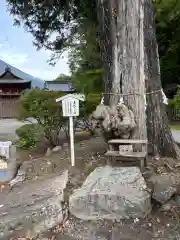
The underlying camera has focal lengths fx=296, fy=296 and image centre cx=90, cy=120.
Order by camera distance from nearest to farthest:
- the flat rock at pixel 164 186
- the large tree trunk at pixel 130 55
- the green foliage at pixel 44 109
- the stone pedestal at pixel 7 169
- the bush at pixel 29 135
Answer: the flat rock at pixel 164 186
the large tree trunk at pixel 130 55
the stone pedestal at pixel 7 169
the green foliage at pixel 44 109
the bush at pixel 29 135

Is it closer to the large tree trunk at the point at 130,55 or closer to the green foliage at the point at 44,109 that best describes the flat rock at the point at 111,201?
the large tree trunk at the point at 130,55

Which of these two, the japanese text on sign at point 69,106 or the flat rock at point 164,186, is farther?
the japanese text on sign at point 69,106

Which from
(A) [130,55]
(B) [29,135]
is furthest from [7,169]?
(A) [130,55]

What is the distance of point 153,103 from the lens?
473 cm

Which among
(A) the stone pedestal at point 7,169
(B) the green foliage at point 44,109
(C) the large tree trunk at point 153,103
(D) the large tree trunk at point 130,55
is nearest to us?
(D) the large tree trunk at point 130,55

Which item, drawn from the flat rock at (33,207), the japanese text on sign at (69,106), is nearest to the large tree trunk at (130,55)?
the japanese text on sign at (69,106)

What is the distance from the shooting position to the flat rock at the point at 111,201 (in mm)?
3275

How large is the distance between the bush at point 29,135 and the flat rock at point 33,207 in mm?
2622

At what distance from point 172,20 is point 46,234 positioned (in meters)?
12.4

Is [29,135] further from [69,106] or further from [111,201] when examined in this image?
[111,201]

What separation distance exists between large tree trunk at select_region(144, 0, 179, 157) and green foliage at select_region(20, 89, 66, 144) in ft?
7.55

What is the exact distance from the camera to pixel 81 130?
8.71 m

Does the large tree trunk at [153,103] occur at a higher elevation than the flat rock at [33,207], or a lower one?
higher

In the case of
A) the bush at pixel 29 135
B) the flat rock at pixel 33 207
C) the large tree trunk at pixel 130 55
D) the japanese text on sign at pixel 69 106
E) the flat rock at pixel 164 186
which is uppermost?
the large tree trunk at pixel 130 55
